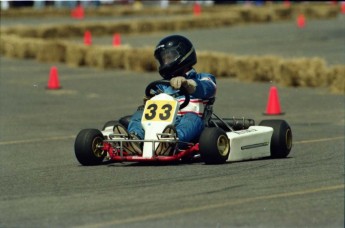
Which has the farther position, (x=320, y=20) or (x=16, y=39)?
(x=320, y=20)

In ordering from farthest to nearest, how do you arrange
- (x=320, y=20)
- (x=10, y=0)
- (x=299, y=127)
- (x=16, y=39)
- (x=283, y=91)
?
(x=10, y=0), (x=320, y=20), (x=16, y=39), (x=283, y=91), (x=299, y=127)

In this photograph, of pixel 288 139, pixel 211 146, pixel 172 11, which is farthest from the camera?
pixel 172 11

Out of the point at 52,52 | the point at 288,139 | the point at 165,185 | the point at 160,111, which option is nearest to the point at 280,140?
the point at 288,139

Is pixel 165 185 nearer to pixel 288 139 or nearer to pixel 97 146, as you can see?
pixel 97 146

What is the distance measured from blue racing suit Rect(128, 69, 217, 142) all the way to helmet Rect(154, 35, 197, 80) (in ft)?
0.52

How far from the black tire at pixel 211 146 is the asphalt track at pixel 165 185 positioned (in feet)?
0.30

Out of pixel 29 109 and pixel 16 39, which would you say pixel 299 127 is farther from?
pixel 16 39

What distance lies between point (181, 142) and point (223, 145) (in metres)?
0.41

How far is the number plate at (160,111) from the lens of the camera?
11.0m

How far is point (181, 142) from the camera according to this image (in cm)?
1086

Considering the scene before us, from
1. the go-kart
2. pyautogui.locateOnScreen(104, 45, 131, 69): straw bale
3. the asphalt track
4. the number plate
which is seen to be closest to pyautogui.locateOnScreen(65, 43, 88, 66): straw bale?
pyautogui.locateOnScreen(104, 45, 131, 69): straw bale

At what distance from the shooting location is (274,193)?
8.73m

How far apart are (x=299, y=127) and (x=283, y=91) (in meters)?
5.60

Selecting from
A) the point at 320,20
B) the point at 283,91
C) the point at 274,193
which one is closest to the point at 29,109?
the point at 283,91
